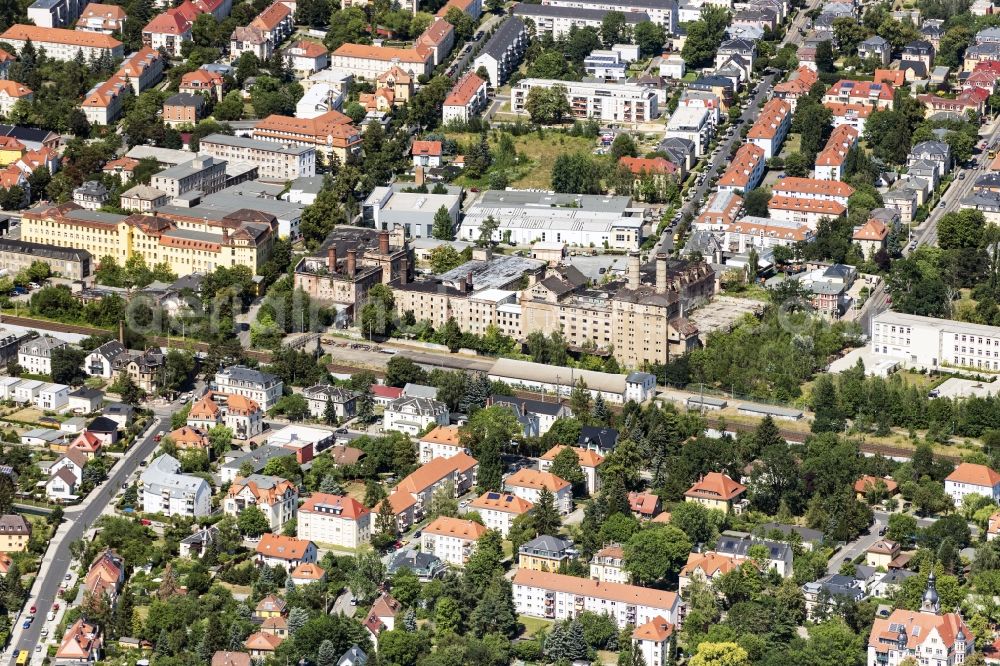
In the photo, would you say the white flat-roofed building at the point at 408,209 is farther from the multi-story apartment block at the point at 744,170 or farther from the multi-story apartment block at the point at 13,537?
the multi-story apartment block at the point at 13,537

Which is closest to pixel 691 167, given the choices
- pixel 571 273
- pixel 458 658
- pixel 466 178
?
pixel 466 178

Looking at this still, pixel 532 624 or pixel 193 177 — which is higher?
pixel 193 177

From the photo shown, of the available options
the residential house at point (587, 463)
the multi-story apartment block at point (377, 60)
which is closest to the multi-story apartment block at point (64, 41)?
the multi-story apartment block at point (377, 60)

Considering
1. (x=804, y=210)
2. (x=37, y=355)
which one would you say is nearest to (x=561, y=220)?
(x=804, y=210)

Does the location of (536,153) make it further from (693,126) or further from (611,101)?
(693,126)

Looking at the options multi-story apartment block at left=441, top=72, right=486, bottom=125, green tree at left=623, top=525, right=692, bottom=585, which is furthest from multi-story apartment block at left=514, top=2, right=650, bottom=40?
green tree at left=623, top=525, right=692, bottom=585

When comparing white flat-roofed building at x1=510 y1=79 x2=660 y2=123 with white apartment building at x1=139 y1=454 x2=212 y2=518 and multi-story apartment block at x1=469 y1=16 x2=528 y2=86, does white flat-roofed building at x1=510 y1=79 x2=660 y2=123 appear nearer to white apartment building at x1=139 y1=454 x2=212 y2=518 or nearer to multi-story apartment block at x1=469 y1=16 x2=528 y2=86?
multi-story apartment block at x1=469 y1=16 x2=528 y2=86

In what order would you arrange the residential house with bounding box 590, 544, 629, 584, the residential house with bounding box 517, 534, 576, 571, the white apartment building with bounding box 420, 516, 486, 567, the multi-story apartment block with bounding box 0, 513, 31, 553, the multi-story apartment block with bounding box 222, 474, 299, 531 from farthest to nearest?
the multi-story apartment block with bounding box 222, 474, 299, 531
the multi-story apartment block with bounding box 0, 513, 31, 553
the white apartment building with bounding box 420, 516, 486, 567
the residential house with bounding box 517, 534, 576, 571
the residential house with bounding box 590, 544, 629, 584
